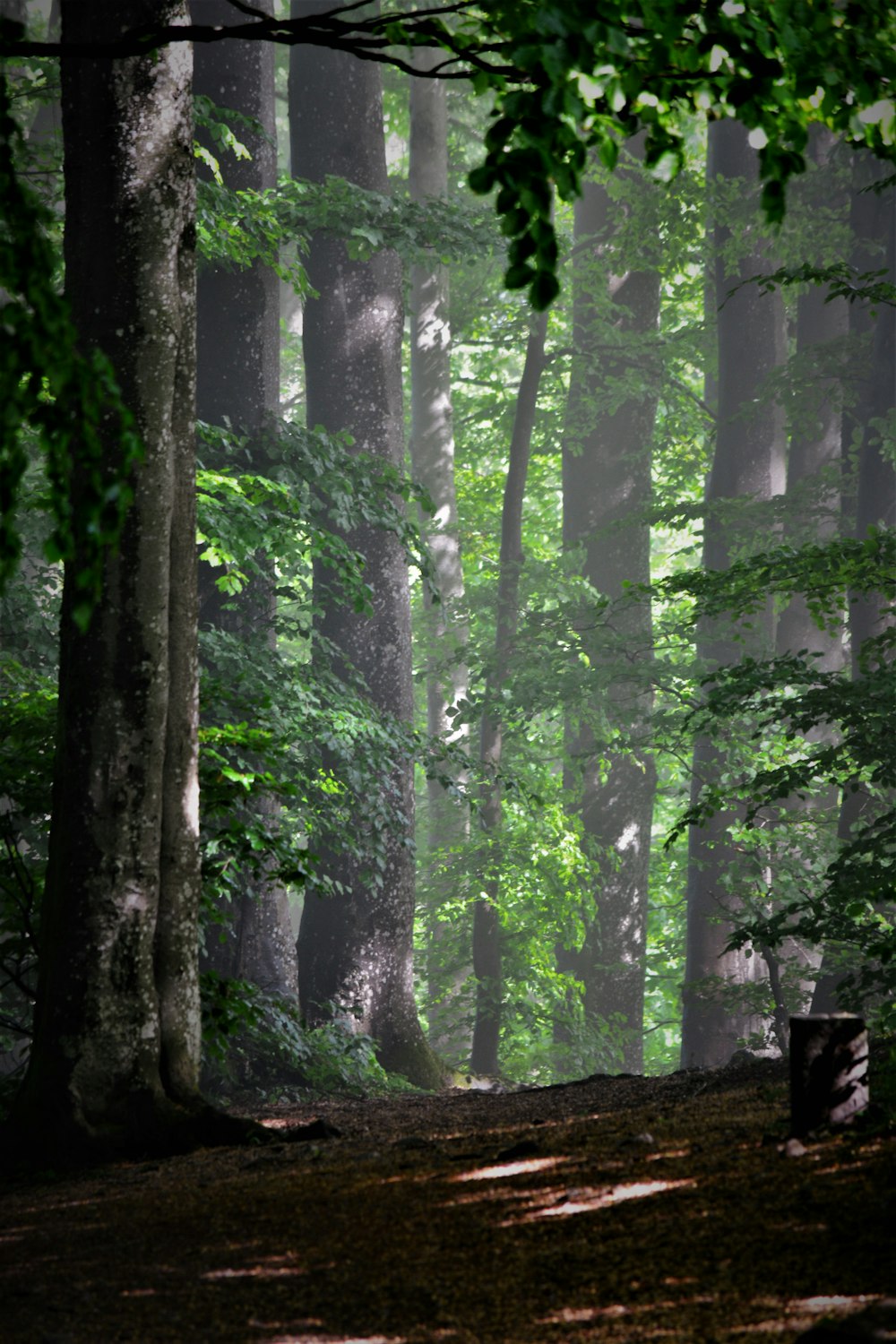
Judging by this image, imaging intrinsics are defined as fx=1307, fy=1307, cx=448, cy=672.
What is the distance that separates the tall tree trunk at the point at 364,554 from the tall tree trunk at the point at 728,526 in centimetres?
444

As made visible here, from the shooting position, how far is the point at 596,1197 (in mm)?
3963

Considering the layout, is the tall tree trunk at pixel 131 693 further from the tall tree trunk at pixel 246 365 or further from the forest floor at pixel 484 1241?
the tall tree trunk at pixel 246 365

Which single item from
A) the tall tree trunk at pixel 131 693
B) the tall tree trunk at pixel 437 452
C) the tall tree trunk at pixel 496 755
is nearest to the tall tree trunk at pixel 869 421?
the tall tree trunk at pixel 496 755

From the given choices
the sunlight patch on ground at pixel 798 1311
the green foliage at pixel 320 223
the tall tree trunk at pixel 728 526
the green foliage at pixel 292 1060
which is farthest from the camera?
the tall tree trunk at pixel 728 526

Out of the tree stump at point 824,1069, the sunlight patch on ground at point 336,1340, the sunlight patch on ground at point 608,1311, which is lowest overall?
the sunlight patch on ground at point 336,1340

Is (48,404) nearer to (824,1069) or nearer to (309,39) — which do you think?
(309,39)

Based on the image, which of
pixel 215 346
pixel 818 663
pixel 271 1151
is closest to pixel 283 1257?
pixel 271 1151

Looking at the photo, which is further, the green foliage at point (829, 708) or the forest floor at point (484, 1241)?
the green foliage at point (829, 708)

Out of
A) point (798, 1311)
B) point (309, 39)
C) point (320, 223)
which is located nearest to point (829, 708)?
point (309, 39)

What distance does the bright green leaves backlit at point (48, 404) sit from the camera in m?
2.96

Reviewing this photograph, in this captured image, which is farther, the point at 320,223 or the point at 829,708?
the point at 320,223

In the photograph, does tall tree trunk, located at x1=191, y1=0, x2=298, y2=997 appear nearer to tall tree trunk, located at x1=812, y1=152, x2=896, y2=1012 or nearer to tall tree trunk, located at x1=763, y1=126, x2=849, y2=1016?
tall tree trunk, located at x1=812, y1=152, x2=896, y2=1012

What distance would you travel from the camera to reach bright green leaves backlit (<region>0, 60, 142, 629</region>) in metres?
2.96

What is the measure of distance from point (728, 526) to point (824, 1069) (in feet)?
44.3
